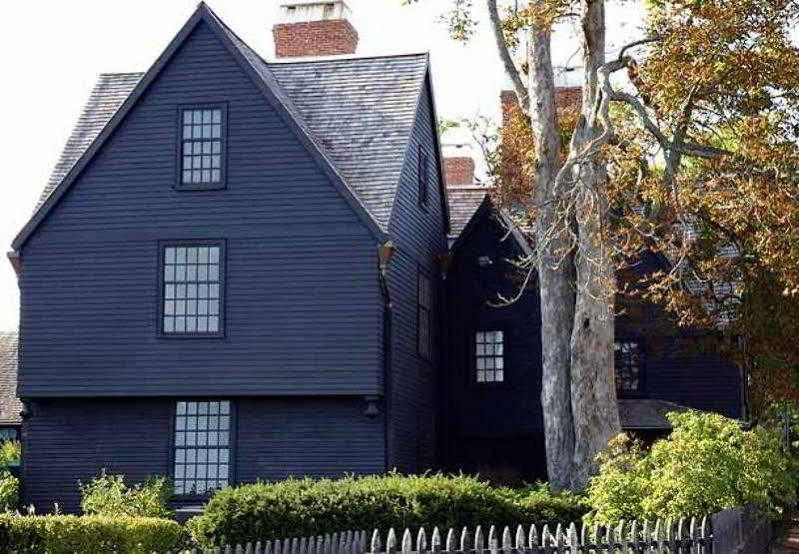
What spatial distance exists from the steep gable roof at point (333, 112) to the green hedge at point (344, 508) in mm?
7308

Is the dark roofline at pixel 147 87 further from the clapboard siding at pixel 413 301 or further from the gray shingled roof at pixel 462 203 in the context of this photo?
the gray shingled roof at pixel 462 203

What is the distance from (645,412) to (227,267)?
1112cm

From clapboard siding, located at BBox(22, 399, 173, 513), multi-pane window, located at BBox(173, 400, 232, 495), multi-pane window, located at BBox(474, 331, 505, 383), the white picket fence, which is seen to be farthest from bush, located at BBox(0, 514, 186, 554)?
multi-pane window, located at BBox(474, 331, 505, 383)

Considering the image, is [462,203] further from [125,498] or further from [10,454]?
[10,454]

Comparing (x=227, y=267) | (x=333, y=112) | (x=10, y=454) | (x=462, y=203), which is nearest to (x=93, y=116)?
(x=333, y=112)

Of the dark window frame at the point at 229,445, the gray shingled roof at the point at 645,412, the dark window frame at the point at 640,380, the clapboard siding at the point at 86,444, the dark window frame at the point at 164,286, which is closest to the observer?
the dark window frame at the point at 229,445

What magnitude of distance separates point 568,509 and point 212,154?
1135 centimetres

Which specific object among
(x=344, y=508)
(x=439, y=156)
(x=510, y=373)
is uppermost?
(x=439, y=156)

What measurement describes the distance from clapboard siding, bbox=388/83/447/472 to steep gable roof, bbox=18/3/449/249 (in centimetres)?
71

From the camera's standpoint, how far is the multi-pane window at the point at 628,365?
3578 centimetres

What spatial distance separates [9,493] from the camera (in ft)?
98.1

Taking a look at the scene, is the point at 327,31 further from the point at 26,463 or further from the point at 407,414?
the point at 26,463

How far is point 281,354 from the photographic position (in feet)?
97.3

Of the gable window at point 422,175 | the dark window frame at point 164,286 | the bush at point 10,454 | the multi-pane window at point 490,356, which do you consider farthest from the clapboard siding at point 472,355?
the bush at point 10,454
